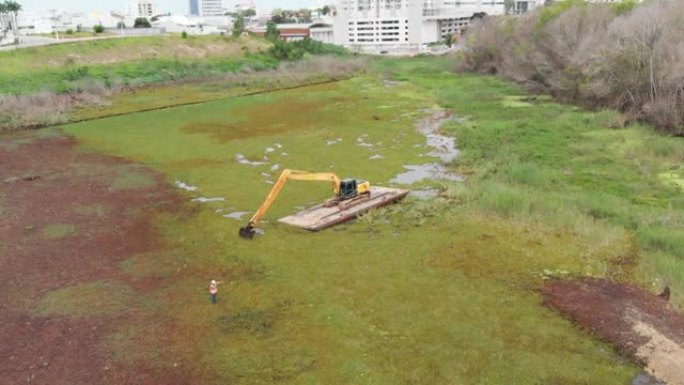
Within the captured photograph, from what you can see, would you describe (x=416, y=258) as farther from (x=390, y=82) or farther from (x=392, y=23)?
(x=392, y=23)

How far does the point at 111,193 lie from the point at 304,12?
7018 inches

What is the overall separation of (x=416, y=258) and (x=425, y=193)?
6369 mm

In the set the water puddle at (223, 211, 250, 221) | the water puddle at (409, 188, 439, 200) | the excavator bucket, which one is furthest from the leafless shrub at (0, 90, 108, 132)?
the water puddle at (409, 188, 439, 200)

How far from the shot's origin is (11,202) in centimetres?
2198

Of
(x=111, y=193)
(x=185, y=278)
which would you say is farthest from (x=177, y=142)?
(x=185, y=278)

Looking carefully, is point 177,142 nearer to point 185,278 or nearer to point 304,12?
point 185,278

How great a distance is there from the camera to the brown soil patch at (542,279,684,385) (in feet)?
35.7

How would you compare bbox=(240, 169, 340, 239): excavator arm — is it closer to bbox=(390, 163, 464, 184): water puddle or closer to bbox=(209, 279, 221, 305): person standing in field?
bbox=(209, 279, 221, 305): person standing in field

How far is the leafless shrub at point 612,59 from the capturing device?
29.5 metres

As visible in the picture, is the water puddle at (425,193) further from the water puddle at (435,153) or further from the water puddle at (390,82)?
the water puddle at (390,82)

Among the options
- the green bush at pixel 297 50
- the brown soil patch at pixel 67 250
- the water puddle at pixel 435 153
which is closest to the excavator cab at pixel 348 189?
the water puddle at pixel 435 153

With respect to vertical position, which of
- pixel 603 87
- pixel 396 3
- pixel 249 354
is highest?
pixel 396 3

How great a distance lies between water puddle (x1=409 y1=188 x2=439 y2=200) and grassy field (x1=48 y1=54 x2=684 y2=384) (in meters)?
0.50

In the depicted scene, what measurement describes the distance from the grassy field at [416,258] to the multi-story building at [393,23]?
93980 mm
